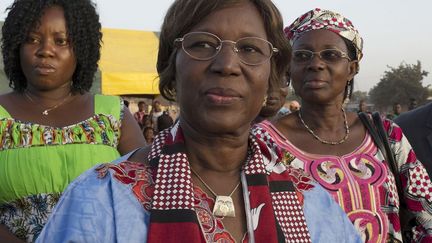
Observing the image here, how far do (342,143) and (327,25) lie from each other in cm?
65

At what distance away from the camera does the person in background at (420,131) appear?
3.24 metres

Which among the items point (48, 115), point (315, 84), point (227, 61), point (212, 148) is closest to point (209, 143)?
point (212, 148)

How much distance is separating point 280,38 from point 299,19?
123 centimetres

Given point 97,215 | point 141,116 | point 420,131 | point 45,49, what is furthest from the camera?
point 141,116

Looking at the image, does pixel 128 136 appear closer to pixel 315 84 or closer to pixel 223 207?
pixel 315 84

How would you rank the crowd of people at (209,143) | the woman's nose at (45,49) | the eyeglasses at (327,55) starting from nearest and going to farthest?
the crowd of people at (209,143)
the woman's nose at (45,49)
the eyeglasses at (327,55)

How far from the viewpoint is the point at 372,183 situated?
268cm

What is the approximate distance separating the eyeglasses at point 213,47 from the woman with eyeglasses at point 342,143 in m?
1.11

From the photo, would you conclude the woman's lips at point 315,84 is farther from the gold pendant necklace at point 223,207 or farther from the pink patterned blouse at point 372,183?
the gold pendant necklace at point 223,207

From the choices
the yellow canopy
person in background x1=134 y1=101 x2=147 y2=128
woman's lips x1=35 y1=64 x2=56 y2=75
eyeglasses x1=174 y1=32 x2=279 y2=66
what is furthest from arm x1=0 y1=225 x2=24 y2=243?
person in background x1=134 y1=101 x2=147 y2=128

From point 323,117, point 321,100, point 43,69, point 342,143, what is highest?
point 43,69

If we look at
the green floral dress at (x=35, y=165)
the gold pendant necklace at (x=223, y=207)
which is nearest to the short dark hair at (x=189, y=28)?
the gold pendant necklace at (x=223, y=207)

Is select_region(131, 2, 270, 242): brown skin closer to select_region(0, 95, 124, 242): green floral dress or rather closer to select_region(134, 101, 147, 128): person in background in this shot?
select_region(0, 95, 124, 242): green floral dress

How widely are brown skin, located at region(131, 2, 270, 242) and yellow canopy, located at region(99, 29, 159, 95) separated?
30.6ft
